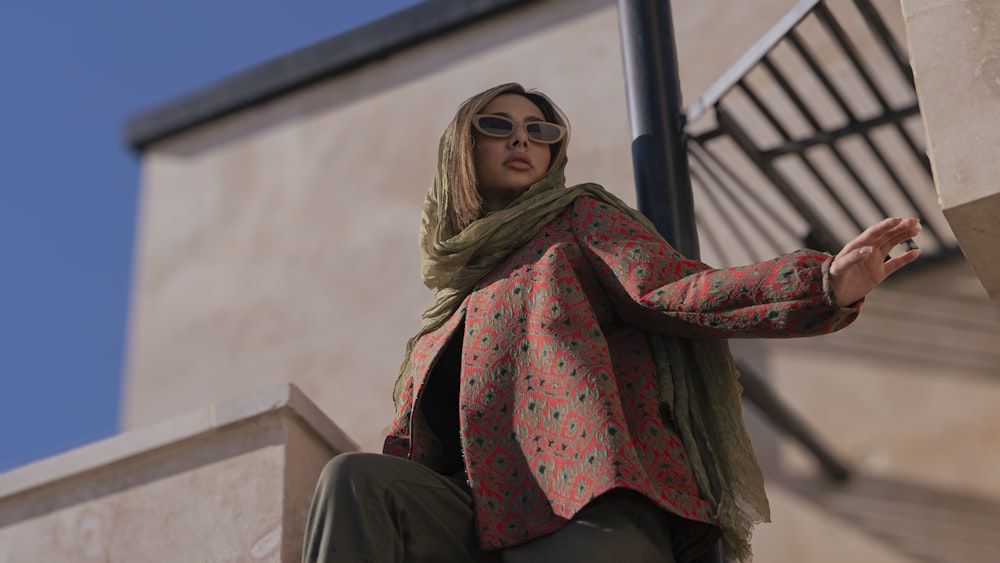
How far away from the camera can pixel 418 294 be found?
852 centimetres

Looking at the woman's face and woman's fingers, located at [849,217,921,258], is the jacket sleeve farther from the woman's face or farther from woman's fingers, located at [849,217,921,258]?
the woman's face

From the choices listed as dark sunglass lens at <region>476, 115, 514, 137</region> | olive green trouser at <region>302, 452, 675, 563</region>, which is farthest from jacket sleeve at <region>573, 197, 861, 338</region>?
olive green trouser at <region>302, 452, 675, 563</region>

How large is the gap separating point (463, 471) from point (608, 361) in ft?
1.56

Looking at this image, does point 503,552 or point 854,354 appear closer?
point 503,552

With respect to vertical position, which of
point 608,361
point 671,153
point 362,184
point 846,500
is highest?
point 362,184

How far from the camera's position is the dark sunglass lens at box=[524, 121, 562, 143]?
165 inches

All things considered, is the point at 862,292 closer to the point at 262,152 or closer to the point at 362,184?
the point at 362,184

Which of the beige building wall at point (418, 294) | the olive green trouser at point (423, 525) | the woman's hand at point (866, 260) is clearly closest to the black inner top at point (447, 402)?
the olive green trouser at point (423, 525)

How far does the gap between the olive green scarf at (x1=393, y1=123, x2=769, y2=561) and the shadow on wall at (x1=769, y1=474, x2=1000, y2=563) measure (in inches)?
126

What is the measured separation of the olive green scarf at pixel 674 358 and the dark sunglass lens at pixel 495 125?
3.9 inches

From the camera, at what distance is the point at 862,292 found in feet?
10.8

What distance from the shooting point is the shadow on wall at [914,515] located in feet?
21.5

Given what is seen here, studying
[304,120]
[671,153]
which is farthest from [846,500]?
[304,120]

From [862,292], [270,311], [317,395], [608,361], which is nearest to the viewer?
[862,292]
